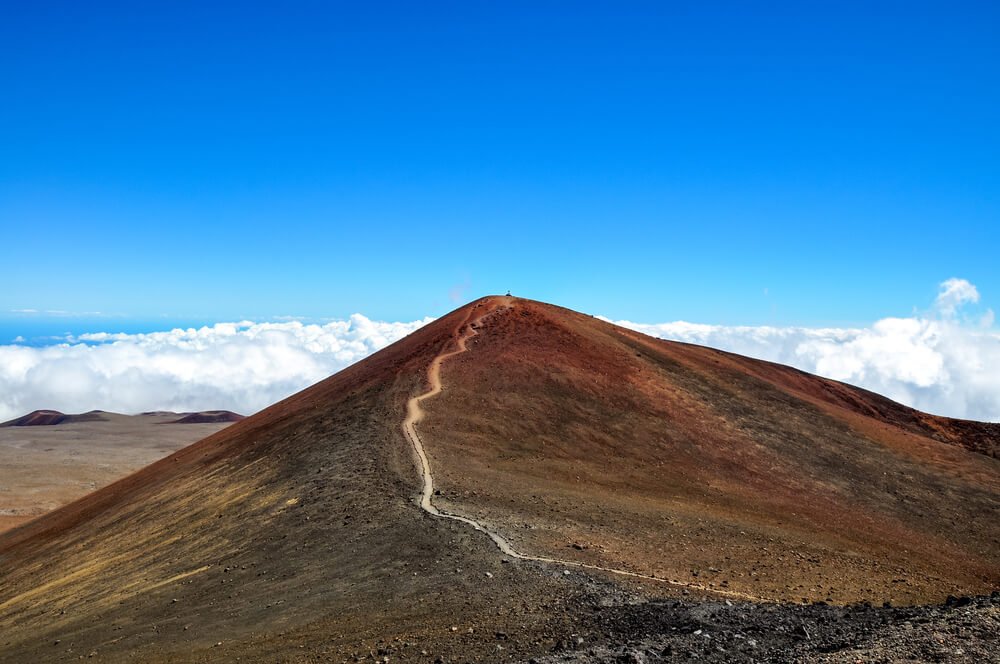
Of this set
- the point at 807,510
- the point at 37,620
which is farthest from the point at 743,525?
the point at 37,620

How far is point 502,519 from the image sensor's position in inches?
856

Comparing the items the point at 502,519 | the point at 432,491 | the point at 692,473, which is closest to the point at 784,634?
the point at 502,519

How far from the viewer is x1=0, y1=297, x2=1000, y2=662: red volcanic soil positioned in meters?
15.9

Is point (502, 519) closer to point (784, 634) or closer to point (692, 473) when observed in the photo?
point (784, 634)

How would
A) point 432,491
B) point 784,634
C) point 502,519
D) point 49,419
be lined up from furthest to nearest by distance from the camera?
point 49,419
point 432,491
point 502,519
point 784,634

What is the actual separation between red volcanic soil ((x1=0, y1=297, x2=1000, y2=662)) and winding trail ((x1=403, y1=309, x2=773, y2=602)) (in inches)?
14.9

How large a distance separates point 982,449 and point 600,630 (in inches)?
2178

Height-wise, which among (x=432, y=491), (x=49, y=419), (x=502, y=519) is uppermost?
(x=432, y=491)

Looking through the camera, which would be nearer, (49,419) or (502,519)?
(502,519)

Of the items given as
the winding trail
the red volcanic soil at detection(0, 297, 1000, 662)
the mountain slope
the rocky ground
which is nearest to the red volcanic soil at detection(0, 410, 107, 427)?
the red volcanic soil at detection(0, 297, 1000, 662)

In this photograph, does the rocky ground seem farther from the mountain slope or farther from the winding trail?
the mountain slope

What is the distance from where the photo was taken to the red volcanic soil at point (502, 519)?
52.1 feet

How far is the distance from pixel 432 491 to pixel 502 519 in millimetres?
3627

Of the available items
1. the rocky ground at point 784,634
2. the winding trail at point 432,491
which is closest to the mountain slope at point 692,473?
the winding trail at point 432,491
